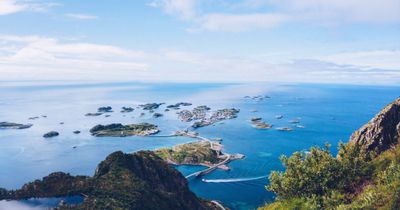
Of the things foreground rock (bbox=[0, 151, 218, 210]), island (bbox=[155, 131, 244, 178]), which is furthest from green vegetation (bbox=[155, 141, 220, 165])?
foreground rock (bbox=[0, 151, 218, 210])

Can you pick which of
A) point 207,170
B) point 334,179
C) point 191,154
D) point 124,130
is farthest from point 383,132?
point 124,130

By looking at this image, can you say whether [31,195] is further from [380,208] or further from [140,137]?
[140,137]

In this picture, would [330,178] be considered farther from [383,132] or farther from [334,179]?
[383,132]

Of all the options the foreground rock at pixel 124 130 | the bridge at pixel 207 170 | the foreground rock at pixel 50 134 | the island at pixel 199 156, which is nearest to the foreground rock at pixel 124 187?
the bridge at pixel 207 170

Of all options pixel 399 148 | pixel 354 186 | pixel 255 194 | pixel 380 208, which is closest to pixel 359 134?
pixel 399 148

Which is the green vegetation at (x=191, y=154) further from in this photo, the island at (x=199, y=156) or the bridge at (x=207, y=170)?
the bridge at (x=207, y=170)

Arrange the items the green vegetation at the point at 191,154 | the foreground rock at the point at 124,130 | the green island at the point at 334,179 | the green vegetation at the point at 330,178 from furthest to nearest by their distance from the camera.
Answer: the foreground rock at the point at 124,130 → the green vegetation at the point at 191,154 → the green vegetation at the point at 330,178 → the green island at the point at 334,179

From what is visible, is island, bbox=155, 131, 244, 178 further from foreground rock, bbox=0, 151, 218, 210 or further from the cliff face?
the cliff face
